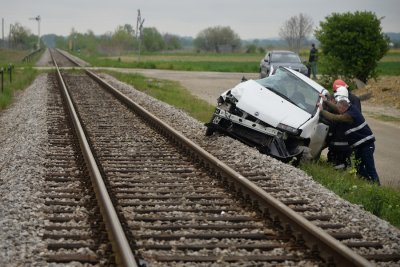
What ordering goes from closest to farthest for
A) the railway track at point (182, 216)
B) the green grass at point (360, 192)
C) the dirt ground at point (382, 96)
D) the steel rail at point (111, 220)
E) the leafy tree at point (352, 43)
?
1. the steel rail at point (111, 220)
2. the railway track at point (182, 216)
3. the green grass at point (360, 192)
4. the dirt ground at point (382, 96)
5. the leafy tree at point (352, 43)

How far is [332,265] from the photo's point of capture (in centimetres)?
490

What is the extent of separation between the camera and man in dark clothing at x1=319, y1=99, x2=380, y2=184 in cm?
986

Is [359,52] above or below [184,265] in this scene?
above

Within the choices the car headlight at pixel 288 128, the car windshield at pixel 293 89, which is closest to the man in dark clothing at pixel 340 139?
the car windshield at pixel 293 89

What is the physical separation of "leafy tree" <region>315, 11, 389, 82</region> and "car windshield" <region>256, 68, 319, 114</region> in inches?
579

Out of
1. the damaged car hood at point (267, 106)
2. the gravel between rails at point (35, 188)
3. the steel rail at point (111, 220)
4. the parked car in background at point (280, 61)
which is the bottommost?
the gravel between rails at point (35, 188)

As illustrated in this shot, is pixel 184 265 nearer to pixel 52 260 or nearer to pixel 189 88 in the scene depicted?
pixel 52 260

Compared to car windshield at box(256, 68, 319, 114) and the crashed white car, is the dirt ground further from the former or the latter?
the crashed white car

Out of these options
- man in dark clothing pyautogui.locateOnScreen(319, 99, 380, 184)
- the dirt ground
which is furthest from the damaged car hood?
the dirt ground

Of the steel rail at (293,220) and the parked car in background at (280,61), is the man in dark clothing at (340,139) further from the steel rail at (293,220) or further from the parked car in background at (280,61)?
the parked car in background at (280,61)

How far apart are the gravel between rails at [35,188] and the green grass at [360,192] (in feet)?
1.30

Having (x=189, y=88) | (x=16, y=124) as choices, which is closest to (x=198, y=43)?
(x=189, y=88)

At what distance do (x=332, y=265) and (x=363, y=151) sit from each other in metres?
5.33

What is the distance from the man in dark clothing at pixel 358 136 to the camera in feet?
32.3
